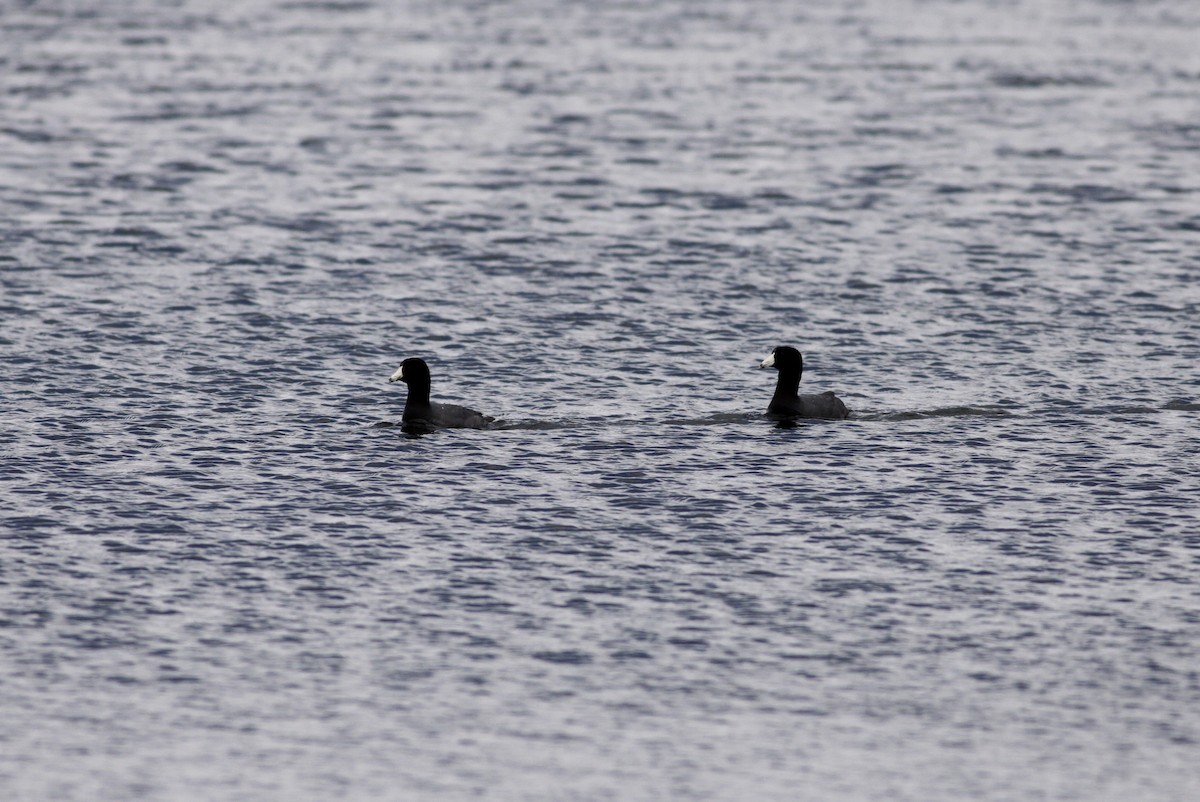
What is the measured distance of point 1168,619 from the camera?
20484 millimetres

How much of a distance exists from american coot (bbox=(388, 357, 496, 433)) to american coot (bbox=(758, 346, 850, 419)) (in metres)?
4.35

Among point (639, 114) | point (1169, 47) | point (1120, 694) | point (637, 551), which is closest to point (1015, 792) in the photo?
point (1120, 694)

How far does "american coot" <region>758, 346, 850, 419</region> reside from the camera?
28.2 meters

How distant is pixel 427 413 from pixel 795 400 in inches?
214

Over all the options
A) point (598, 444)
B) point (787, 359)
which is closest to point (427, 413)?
point (598, 444)

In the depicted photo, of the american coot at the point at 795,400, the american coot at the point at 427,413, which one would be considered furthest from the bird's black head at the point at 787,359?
the american coot at the point at 427,413

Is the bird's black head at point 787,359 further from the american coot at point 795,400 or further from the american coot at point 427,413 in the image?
the american coot at point 427,413

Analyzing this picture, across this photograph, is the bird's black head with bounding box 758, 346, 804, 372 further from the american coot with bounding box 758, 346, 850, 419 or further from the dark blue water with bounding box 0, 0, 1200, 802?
the dark blue water with bounding box 0, 0, 1200, 802

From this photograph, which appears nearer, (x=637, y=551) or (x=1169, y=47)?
(x=637, y=551)

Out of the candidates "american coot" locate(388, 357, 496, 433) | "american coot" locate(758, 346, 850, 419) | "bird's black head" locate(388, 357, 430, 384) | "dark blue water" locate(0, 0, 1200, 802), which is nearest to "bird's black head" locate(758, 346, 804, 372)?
"american coot" locate(758, 346, 850, 419)

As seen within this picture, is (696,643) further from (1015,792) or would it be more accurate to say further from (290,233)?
(290,233)

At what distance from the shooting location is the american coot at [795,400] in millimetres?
28188

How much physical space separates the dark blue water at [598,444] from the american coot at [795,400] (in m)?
0.40

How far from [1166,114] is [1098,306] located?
801 inches
